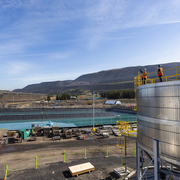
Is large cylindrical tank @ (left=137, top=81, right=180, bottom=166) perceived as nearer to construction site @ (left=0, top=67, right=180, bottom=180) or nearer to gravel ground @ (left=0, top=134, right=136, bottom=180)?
construction site @ (left=0, top=67, right=180, bottom=180)

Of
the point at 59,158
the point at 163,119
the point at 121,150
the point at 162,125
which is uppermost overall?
the point at 163,119

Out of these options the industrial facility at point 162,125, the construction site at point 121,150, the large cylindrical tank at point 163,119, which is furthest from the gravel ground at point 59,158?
the large cylindrical tank at point 163,119

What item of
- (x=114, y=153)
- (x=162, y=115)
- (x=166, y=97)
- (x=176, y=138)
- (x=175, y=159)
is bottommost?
(x=114, y=153)

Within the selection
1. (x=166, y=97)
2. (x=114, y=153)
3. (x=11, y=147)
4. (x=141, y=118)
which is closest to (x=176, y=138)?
(x=166, y=97)

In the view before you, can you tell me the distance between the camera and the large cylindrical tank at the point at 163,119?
7.66 metres

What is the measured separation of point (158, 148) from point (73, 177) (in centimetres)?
1019

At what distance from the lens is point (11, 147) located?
23.4m

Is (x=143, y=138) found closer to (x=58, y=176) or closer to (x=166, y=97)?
(x=166, y=97)

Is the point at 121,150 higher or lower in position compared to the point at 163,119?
lower

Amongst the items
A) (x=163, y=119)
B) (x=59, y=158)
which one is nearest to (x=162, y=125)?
(x=163, y=119)

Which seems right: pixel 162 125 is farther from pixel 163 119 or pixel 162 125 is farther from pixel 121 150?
pixel 121 150

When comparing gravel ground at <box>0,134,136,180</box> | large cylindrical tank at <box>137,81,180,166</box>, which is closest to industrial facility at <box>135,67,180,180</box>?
large cylindrical tank at <box>137,81,180,166</box>

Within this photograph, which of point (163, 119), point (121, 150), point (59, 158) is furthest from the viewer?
point (59, 158)

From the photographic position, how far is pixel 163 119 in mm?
8258
